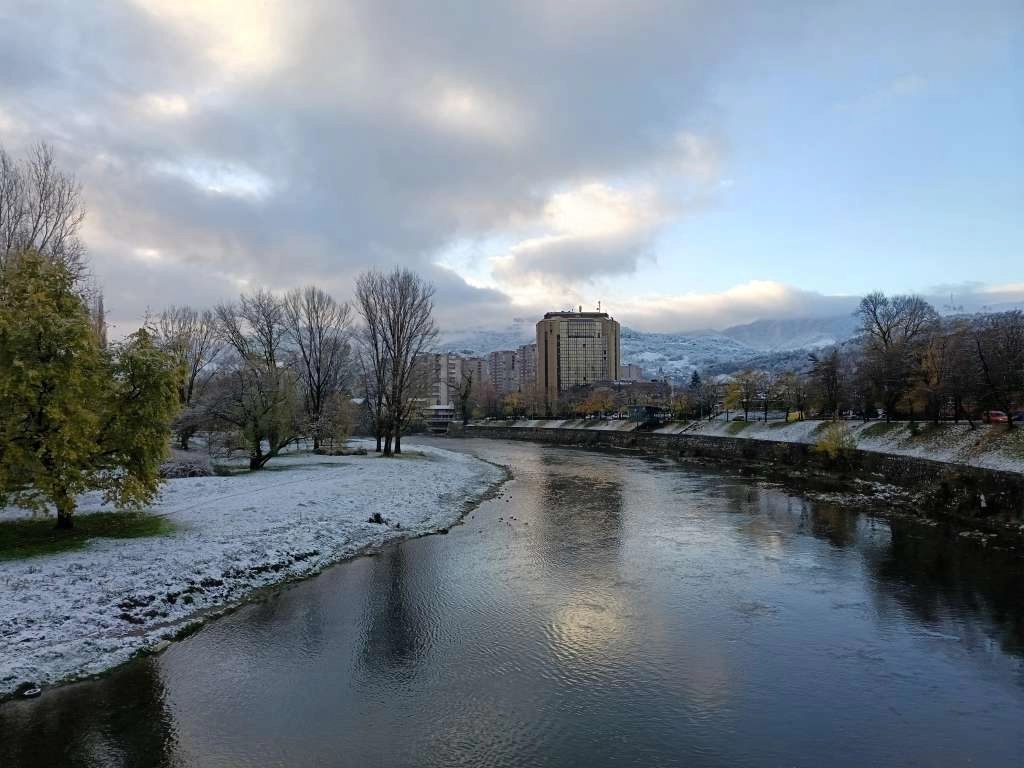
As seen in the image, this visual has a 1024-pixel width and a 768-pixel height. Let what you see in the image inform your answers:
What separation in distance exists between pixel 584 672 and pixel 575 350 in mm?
171325

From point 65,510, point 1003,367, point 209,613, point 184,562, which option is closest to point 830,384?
point 1003,367

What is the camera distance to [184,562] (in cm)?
1316

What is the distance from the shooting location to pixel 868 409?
153 ft

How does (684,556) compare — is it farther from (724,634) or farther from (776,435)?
(776,435)

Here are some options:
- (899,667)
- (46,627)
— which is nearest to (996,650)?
(899,667)

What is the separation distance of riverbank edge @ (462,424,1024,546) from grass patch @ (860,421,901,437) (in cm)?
281

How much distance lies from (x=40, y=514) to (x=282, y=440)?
19205 mm

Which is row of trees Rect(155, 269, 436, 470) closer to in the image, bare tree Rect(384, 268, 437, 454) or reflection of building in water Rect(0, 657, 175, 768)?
bare tree Rect(384, 268, 437, 454)

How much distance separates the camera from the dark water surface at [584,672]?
24.2ft

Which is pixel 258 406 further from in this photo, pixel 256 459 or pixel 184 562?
pixel 184 562

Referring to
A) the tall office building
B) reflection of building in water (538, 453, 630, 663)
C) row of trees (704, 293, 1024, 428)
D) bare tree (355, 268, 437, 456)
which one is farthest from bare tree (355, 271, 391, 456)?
the tall office building

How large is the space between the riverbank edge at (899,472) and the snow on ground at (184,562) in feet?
64.0

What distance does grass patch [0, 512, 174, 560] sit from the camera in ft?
43.5

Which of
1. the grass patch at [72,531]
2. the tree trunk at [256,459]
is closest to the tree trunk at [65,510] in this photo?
the grass patch at [72,531]
